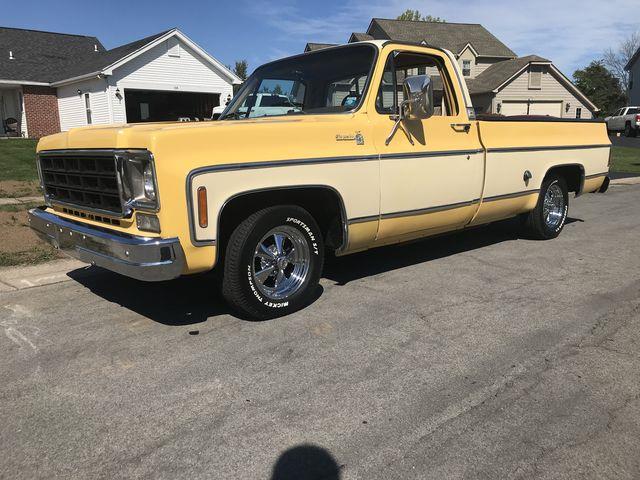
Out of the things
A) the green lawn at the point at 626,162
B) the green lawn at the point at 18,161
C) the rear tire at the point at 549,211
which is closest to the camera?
the rear tire at the point at 549,211

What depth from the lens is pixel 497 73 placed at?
120ft

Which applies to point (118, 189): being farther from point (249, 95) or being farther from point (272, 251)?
point (249, 95)

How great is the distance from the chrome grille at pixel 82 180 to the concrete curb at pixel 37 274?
Result: 102 cm

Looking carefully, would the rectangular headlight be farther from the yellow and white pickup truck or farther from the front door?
the front door

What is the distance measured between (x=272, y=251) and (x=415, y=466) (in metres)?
2.10

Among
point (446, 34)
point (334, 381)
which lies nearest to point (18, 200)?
point (334, 381)

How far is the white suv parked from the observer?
38.5m

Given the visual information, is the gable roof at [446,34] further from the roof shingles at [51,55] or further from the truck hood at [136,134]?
the truck hood at [136,134]

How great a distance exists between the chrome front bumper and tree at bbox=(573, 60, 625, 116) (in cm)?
6356

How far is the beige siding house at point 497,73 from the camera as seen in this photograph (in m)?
35.4

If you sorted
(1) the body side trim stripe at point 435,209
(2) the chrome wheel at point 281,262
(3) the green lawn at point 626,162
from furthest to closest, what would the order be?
1. (3) the green lawn at point 626,162
2. (1) the body side trim stripe at point 435,209
3. (2) the chrome wheel at point 281,262

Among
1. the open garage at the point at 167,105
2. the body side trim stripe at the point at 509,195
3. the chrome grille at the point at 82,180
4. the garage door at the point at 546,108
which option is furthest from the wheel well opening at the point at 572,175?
the garage door at the point at 546,108

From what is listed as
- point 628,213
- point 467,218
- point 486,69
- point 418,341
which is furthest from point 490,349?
point 486,69

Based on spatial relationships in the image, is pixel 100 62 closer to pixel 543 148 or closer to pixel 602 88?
pixel 543 148
